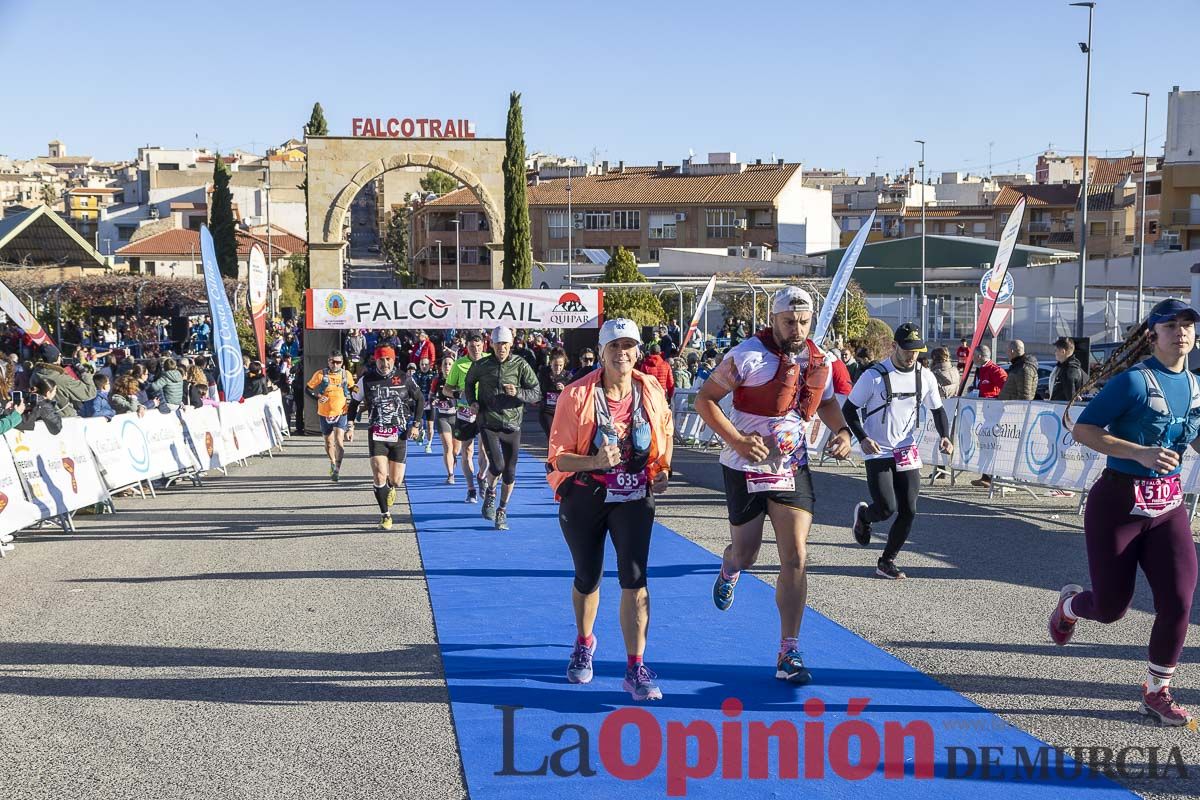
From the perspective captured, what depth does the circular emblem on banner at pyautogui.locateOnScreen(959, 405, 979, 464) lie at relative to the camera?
14773 mm

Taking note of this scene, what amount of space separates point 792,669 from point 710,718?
0.73 m

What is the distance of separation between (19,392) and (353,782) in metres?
22.6

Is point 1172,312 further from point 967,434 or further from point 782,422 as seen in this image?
point 967,434

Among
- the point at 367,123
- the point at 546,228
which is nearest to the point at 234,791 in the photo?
the point at 367,123

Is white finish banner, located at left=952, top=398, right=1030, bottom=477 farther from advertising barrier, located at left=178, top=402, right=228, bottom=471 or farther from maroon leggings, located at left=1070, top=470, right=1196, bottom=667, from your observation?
advertising barrier, located at left=178, top=402, right=228, bottom=471

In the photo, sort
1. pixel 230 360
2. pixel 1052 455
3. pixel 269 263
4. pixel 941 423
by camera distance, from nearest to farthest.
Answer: pixel 941 423 → pixel 1052 455 → pixel 230 360 → pixel 269 263

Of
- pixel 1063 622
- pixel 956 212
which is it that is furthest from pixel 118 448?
pixel 956 212

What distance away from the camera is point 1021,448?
1382 cm

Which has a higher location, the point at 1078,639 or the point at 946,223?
the point at 946,223

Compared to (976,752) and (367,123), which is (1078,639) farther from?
(367,123)

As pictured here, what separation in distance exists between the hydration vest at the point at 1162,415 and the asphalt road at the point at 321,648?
1350 mm

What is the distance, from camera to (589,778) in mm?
5168

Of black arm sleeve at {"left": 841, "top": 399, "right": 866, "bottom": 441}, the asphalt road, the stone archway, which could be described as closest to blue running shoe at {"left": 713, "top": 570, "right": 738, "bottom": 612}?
the asphalt road

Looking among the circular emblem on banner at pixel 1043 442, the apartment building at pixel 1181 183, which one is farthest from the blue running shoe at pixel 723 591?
the apartment building at pixel 1181 183
